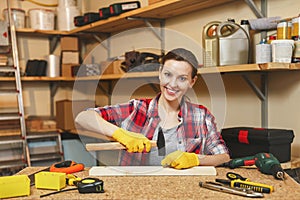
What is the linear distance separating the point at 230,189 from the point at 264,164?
11.5 inches

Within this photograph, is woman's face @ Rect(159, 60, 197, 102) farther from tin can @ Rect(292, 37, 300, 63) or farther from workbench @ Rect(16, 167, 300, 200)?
tin can @ Rect(292, 37, 300, 63)

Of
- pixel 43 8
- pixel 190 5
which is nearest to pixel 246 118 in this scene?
pixel 190 5

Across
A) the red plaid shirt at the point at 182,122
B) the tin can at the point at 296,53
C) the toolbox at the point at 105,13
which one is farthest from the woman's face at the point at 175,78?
the toolbox at the point at 105,13

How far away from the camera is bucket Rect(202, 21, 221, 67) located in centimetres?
194

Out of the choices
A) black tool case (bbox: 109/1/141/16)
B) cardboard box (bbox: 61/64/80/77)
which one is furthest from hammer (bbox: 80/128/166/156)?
cardboard box (bbox: 61/64/80/77)

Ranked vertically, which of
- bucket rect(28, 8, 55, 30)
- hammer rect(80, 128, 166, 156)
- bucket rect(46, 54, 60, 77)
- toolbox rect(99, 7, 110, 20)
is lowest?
hammer rect(80, 128, 166, 156)

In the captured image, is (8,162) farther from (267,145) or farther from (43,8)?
(267,145)

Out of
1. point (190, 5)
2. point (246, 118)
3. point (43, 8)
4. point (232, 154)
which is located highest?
point (43, 8)

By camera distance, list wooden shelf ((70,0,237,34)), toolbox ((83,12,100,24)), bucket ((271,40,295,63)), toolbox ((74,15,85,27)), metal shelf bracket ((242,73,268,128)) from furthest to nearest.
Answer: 1. toolbox ((74,15,85,27))
2. toolbox ((83,12,100,24))
3. wooden shelf ((70,0,237,34))
4. metal shelf bracket ((242,73,268,128))
5. bucket ((271,40,295,63))

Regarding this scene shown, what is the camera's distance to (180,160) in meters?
1.30

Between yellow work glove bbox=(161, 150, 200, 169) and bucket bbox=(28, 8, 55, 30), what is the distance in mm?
2415

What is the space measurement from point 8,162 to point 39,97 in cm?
70

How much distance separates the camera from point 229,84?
7.45ft

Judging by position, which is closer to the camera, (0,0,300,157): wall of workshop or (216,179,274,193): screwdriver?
(216,179,274,193): screwdriver
